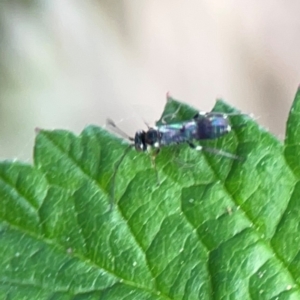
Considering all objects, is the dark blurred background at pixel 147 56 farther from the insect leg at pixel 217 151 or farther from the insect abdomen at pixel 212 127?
the insect leg at pixel 217 151

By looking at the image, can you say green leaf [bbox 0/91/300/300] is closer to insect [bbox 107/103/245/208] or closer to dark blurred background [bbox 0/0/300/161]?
insect [bbox 107/103/245/208]

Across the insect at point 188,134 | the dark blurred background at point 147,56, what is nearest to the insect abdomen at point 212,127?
the insect at point 188,134

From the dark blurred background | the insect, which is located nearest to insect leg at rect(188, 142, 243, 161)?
the insect

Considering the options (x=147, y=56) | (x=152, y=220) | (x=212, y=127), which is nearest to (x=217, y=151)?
(x=212, y=127)

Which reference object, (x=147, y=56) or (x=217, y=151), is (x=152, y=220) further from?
(x=147, y=56)

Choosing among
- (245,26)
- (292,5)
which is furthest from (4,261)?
(292,5)

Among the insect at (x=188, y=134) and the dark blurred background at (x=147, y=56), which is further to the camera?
the dark blurred background at (x=147, y=56)

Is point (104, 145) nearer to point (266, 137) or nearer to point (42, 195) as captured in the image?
point (42, 195)
